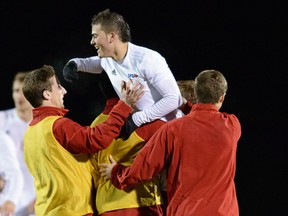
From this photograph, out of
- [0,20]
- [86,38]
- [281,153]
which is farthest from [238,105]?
[0,20]

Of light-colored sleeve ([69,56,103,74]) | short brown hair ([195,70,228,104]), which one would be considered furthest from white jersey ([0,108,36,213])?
short brown hair ([195,70,228,104])

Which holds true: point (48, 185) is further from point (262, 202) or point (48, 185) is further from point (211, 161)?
point (262, 202)

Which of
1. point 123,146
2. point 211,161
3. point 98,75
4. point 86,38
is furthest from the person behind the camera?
point 86,38

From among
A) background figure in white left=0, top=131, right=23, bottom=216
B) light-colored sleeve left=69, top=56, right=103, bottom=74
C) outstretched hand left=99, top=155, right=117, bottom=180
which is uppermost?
light-colored sleeve left=69, top=56, right=103, bottom=74

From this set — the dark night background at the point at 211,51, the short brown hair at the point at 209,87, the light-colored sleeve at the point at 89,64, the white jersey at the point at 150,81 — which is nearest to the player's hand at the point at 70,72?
the light-colored sleeve at the point at 89,64

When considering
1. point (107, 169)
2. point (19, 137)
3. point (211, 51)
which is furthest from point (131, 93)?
point (211, 51)

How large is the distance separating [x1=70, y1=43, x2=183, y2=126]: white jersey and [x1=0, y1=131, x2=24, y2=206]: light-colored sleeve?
138cm

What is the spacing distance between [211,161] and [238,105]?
77.3 inches

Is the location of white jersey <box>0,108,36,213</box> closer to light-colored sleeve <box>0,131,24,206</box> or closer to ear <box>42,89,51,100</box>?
light-colored sleeve <box>0,131,24,206</box>

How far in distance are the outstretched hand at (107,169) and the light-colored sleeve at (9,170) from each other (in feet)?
4.53

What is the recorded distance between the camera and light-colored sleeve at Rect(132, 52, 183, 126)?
2.59 metres

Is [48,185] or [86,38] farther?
[86,38]

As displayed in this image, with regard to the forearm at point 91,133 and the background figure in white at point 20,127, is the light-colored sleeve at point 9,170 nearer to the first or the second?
the background figure in white at point 20,127

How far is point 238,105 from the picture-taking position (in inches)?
174
